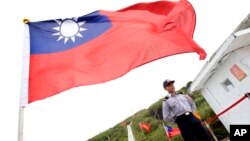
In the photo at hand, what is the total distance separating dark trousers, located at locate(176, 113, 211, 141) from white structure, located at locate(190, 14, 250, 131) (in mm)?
2756

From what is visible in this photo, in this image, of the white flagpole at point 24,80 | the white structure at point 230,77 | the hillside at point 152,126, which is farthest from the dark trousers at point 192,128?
the hillside at point 152,126

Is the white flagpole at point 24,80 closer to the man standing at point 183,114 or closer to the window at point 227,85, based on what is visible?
the man standing at point 183,114

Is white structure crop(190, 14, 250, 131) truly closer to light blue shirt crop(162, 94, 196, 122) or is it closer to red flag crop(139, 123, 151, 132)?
light blue shirt crop(162, 94, 196, 122)

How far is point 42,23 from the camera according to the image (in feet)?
24.5

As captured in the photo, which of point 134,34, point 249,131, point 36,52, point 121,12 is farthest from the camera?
point 121,12

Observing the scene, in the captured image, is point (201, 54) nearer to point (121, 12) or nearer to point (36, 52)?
point (121, 12)

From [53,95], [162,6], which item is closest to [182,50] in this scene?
[162,6]

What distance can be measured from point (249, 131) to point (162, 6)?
14.1 ft

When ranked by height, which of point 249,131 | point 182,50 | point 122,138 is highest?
point 122,138

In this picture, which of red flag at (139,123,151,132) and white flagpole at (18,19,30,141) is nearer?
white flagpole at (18,19,30,141)

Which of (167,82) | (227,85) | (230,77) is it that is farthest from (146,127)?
(167,82)

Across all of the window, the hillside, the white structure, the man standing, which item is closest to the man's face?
the man standing

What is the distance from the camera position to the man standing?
7.10m

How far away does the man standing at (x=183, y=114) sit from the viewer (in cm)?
710
